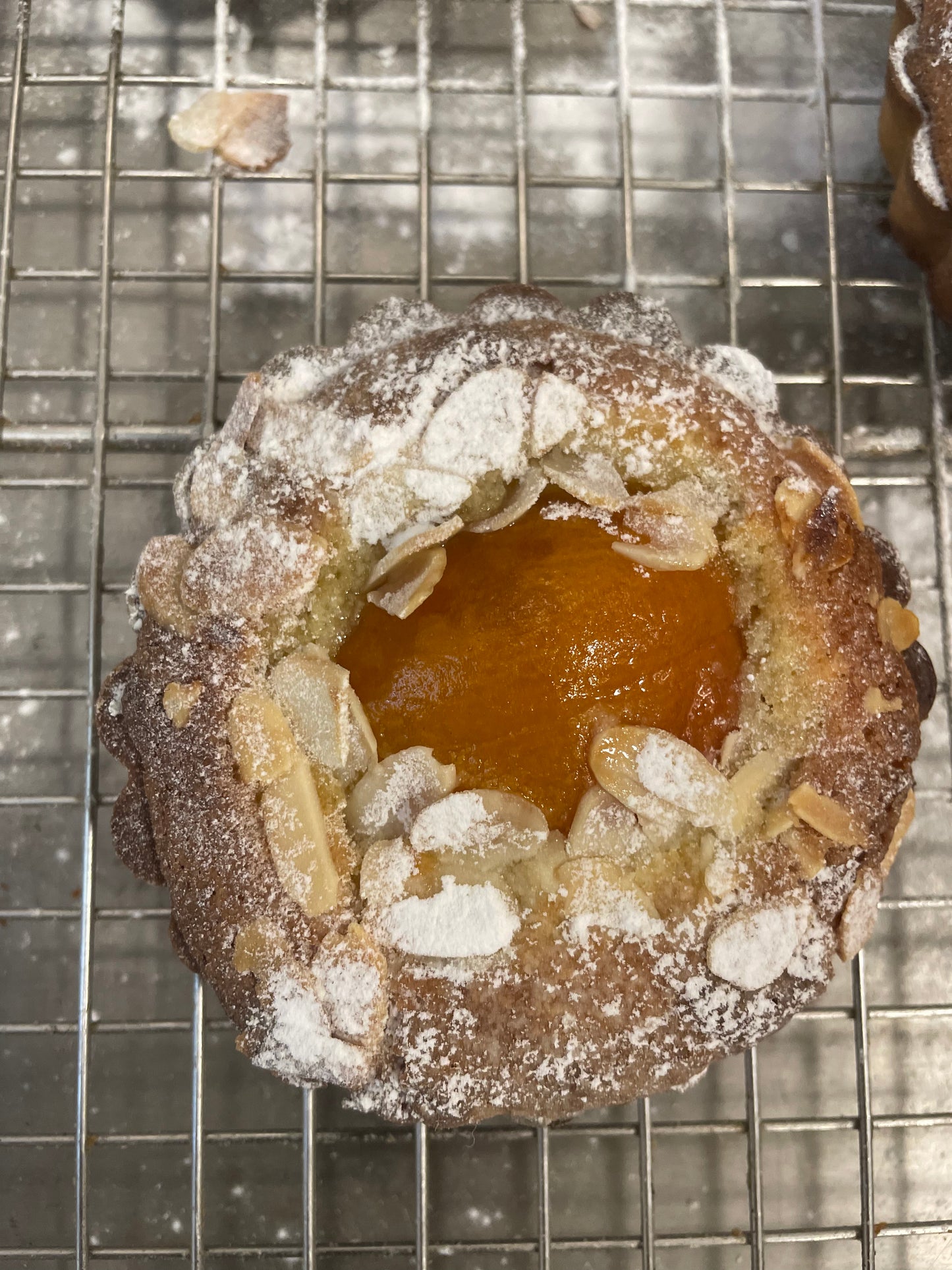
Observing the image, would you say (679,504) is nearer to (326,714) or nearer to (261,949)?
(326,714)

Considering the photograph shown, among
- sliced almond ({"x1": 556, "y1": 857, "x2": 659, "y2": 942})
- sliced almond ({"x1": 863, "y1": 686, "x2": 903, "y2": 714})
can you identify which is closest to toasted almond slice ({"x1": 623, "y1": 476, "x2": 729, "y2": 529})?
sliced almond ({"x1": 863, "y1": 686, "x2": 903, "y2": 714})

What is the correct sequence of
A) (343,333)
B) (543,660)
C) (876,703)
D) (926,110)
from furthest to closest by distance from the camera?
1. (343,333)
2. (926,110)
3. (876,703)
4. (543,660)

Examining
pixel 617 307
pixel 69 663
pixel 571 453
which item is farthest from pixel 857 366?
pixel 69 663

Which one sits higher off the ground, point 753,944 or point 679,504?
point 679,504

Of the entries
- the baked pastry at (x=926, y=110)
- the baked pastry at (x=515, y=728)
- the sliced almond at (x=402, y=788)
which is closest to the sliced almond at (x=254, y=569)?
the baked pastry at (x=515, y=728)

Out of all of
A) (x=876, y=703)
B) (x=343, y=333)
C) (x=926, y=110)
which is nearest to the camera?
(x=876, y=703)

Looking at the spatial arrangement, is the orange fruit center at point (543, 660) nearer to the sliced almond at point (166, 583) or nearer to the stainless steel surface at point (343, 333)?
the sliced almond at point (166, 583)

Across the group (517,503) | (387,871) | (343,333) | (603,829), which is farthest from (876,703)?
(343,333)
